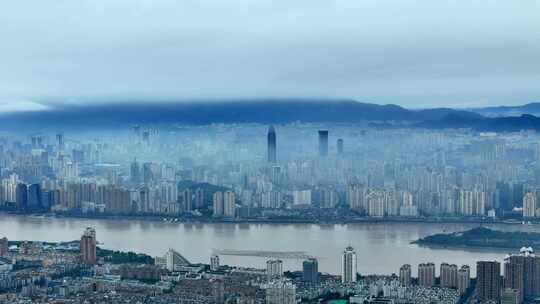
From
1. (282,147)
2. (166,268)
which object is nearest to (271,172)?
(282,147)

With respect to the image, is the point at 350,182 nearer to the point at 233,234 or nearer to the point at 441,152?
the point at 441,152

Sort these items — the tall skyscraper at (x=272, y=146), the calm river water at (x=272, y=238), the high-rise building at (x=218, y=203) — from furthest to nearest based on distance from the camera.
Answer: the tall skyscraper at (x=272, y=146), the high-rise building at (x=218, y=203), the calm river water at (x=272, y=238)

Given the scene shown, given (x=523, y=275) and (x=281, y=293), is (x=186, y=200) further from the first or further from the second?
(x=523, y=275)

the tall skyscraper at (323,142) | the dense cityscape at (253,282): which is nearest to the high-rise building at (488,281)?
the dense cityscape at (253,282)

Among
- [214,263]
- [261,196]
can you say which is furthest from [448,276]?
[261,196]

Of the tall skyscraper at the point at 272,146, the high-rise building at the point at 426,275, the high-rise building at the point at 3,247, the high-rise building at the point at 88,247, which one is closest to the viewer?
the high-rise building at the point at 426,275

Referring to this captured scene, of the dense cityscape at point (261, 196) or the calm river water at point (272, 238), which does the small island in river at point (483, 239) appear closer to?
the calm river water at point (272, 238)

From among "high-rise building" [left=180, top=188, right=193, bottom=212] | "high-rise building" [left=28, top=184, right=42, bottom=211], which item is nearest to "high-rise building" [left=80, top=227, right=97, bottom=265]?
"high-rise building" [left=180, top=188, right=193, bottom=212]
